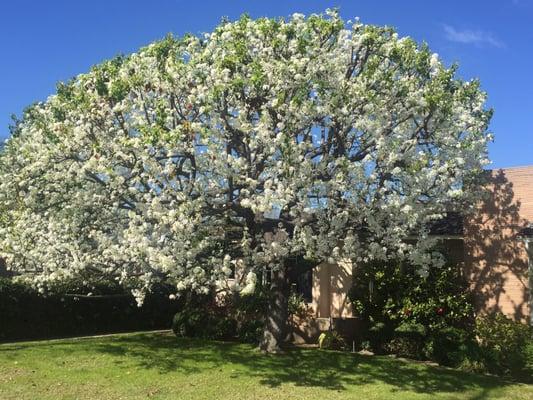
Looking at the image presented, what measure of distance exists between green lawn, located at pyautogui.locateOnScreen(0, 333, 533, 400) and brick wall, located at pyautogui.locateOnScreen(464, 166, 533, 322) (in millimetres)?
2820

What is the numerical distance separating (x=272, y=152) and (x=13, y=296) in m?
12.3

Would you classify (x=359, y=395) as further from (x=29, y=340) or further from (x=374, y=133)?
(x=29, y=340)

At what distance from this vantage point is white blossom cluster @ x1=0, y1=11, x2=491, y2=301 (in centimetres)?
1162

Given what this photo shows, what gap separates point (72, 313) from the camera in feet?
69.8

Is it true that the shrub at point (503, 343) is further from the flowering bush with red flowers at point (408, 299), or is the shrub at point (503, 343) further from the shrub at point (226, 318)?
the shrub at point (226, 318)

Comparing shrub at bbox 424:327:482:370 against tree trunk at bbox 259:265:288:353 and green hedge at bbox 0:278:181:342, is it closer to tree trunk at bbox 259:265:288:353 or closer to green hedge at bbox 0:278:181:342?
tree trunk at bbox 259:265:288:353

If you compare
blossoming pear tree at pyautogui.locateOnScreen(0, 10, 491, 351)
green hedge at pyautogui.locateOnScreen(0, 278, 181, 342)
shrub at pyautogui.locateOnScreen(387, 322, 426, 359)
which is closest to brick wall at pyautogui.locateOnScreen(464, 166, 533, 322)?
shrub at pyautogui.locateOnScreen(387, 322, 426, 359)

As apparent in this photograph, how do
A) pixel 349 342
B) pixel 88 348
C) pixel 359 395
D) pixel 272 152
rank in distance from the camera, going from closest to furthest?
1. pixel 359 395
2. pixel 272 152
3. pixel 88 348
4. pixel 349 342

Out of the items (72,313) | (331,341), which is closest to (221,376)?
(331,341)

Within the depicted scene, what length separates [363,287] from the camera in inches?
667

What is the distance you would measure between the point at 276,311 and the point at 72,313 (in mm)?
9605

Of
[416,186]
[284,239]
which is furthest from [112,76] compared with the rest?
[416,186]

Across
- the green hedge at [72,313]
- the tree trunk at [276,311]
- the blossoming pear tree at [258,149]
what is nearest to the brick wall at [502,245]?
the blossoming pear tree at [258,149]

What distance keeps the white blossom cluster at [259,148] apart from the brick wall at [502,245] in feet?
8.69
